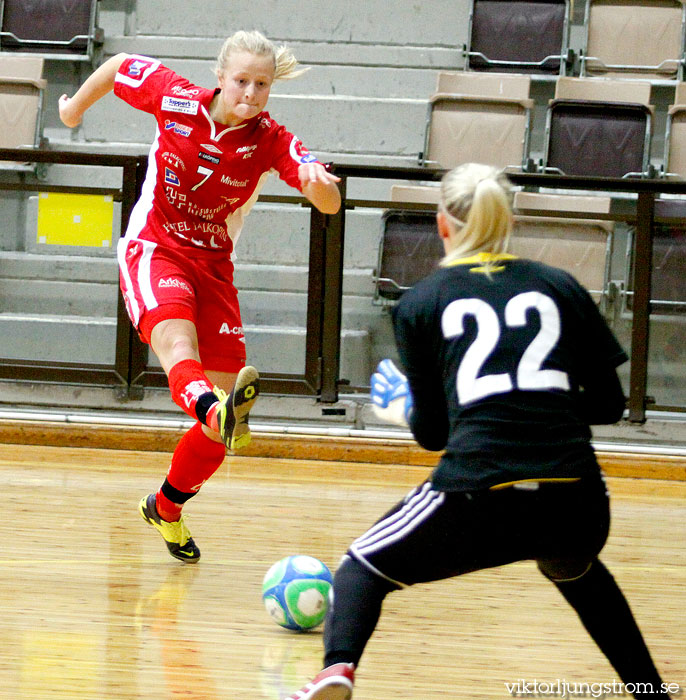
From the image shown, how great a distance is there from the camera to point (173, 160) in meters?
3.40

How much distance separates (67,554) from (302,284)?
252cm

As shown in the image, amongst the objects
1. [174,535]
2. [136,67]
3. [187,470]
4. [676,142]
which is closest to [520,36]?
[676,142]

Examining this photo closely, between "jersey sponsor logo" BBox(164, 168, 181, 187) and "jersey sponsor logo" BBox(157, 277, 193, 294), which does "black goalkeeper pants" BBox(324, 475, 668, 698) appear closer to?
"jersey sponsor logo" BBox(157, 277, 193, 294)

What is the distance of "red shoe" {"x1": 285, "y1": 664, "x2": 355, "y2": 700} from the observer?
1828 millimetres

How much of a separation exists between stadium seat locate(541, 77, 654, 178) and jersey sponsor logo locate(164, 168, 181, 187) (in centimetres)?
370

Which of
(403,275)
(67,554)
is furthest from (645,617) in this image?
(403,275)

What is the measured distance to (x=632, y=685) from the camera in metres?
1.93

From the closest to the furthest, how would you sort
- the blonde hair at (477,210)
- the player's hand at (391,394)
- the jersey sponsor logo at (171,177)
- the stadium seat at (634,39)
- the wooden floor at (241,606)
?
the blonde hair at (477,210), the player's hand at (391,394), the wooden floor at (241,606), the jersey sponsor logo at (171,177), the stadium seat at (634,39)

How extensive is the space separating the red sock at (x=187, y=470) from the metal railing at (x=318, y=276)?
2.16m

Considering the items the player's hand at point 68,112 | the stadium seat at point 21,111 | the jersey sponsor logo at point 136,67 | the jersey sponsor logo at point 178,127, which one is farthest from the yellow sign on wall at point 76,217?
the jersey sponsor logo at point 178,127

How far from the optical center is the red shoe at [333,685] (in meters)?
1.83

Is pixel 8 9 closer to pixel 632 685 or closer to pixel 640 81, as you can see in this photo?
pixel 640 81

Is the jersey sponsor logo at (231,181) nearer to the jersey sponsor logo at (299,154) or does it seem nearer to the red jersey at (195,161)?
the red jersey at (195,161)

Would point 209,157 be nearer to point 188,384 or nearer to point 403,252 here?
point 188,384
